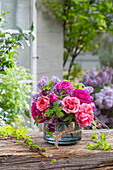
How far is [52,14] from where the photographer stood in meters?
3.85

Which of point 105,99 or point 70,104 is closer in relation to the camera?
point 70,104

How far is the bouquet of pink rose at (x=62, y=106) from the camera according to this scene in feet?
4.45

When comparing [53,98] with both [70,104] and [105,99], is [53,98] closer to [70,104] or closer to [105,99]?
[70,104]

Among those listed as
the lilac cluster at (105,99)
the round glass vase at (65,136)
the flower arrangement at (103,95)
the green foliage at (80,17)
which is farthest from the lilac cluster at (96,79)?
the round glass vase at (65,136)

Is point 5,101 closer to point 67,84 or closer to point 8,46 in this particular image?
point 8,46

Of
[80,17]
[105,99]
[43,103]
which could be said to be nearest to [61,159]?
[43,103]

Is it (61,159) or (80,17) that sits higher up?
(80,17)

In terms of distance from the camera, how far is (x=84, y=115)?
136 cm

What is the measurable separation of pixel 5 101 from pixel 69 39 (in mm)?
2535

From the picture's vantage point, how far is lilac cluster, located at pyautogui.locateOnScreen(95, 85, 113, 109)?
11.8ft

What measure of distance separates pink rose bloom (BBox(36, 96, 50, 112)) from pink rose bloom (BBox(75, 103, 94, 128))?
0.48 feet

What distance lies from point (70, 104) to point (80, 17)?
306cm

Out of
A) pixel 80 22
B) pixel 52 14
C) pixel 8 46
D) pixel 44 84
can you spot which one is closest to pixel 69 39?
pixel 80 22

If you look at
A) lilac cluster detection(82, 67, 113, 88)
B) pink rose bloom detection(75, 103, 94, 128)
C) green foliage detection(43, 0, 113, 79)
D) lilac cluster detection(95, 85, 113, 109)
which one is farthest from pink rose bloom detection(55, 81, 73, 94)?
lilac cluster detection(82, 67, 113, 88)
